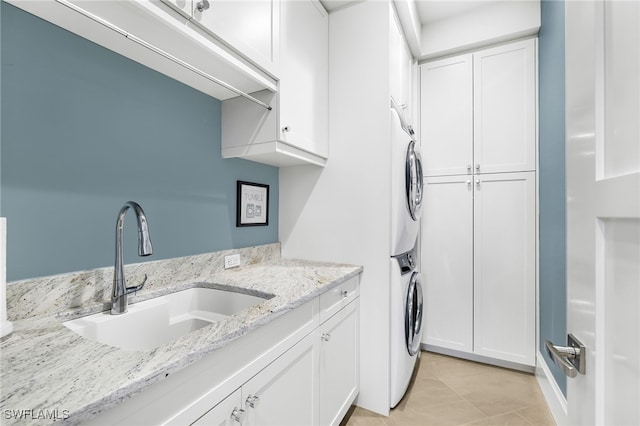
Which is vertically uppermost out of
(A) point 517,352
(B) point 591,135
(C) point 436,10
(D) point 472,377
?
(C) point 436,10

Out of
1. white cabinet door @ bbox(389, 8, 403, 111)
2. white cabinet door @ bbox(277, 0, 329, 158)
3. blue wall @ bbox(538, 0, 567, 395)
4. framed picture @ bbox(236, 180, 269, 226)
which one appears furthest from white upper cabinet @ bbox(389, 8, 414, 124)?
framed picture @ bbox(236, 180, 269, 226)

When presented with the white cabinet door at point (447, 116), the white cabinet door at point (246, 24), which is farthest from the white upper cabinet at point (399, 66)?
the white cabinet door at point (246, 24)

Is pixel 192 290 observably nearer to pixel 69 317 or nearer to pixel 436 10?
pixel 69 317

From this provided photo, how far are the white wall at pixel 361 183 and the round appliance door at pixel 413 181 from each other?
0.71 ft

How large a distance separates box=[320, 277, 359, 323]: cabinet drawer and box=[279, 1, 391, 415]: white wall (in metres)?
0.11

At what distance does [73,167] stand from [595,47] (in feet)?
4.75

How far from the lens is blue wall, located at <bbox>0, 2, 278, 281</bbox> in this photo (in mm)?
886

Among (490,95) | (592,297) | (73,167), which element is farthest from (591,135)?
(490,95)

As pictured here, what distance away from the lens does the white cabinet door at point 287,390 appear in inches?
36.6

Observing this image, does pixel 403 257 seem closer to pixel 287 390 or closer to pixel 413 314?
pixel 413 314

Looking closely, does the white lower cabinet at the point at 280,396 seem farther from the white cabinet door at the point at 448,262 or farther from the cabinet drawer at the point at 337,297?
the white cabinet door at the point at 448,262

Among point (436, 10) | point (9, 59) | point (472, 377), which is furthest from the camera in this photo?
point (436, 10)

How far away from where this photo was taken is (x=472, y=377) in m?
2.18

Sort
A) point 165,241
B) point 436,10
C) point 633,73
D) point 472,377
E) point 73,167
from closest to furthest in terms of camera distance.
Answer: point 633,73, point 73,167, point 165,241, point 472,377, point 436,10
